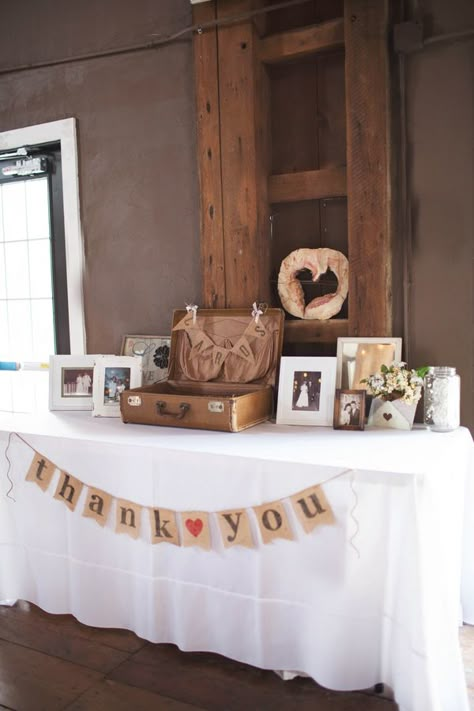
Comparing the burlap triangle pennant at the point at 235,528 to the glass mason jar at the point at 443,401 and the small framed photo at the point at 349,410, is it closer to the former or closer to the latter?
the small framed photo at the point at 349,410

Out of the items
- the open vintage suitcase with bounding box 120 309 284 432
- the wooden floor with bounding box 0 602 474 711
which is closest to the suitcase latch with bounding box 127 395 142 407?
the open vintage suitcase with bounding box 120 309 284 432

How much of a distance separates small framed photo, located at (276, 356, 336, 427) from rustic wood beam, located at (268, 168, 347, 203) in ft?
2.21

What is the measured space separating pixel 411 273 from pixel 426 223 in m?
0.20

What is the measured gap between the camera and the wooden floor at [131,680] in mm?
1858

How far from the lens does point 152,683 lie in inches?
77.4

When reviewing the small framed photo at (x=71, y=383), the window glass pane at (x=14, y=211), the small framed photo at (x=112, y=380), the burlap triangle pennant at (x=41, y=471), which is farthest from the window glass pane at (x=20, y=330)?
the burlap triangle pennant at (x=41, y=471)

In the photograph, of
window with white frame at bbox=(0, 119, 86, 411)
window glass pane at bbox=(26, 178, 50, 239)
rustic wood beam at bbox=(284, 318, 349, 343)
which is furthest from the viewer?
Answer: window glass pane at bbox=(26, 178, 50, 239)

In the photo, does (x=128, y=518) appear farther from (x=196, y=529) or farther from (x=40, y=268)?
(x=40, y=268)

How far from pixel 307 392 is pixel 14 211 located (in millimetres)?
2098

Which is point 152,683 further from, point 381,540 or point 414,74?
point 414,74

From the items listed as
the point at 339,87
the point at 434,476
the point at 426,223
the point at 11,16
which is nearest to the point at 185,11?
the point at 339,87

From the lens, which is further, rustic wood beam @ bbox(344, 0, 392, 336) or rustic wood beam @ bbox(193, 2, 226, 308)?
rustic wood beam @ bbox(193, 2, 226, 308)

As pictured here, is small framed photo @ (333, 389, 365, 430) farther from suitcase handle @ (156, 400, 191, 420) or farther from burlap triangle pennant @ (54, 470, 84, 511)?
burlap triangle pennant @ (54, 470, 84, 511)

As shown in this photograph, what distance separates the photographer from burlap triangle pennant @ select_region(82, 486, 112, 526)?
2.16m
